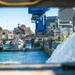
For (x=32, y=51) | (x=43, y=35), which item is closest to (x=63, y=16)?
(x=43, y=35)

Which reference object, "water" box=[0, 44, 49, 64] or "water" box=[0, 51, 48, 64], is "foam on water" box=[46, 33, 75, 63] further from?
"water" box=[0, 51, 48, 64]

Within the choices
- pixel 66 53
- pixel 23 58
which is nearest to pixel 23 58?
pixel 23 58

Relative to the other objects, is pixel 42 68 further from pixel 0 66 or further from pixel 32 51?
pixel 32 51

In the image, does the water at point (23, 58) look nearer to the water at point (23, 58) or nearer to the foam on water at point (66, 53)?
the water at point (23, 58)

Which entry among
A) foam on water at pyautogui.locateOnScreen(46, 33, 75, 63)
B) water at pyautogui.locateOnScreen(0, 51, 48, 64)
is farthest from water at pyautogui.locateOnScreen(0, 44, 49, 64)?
foam on water at pyautogui.locateOnScreen(46, 33, 75, 63)

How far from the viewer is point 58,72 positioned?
2.63m

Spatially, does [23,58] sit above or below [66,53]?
below

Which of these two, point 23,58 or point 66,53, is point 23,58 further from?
point 66,53

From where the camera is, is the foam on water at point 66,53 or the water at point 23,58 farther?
the water at point 23,58

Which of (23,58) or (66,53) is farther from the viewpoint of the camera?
(23,58)

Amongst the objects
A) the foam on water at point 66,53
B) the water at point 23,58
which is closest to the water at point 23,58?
the water at point 23,58

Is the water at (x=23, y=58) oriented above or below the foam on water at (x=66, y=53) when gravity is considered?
below

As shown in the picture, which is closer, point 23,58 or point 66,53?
point 66,53

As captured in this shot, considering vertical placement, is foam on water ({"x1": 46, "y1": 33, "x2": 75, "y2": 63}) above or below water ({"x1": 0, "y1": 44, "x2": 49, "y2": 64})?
above
